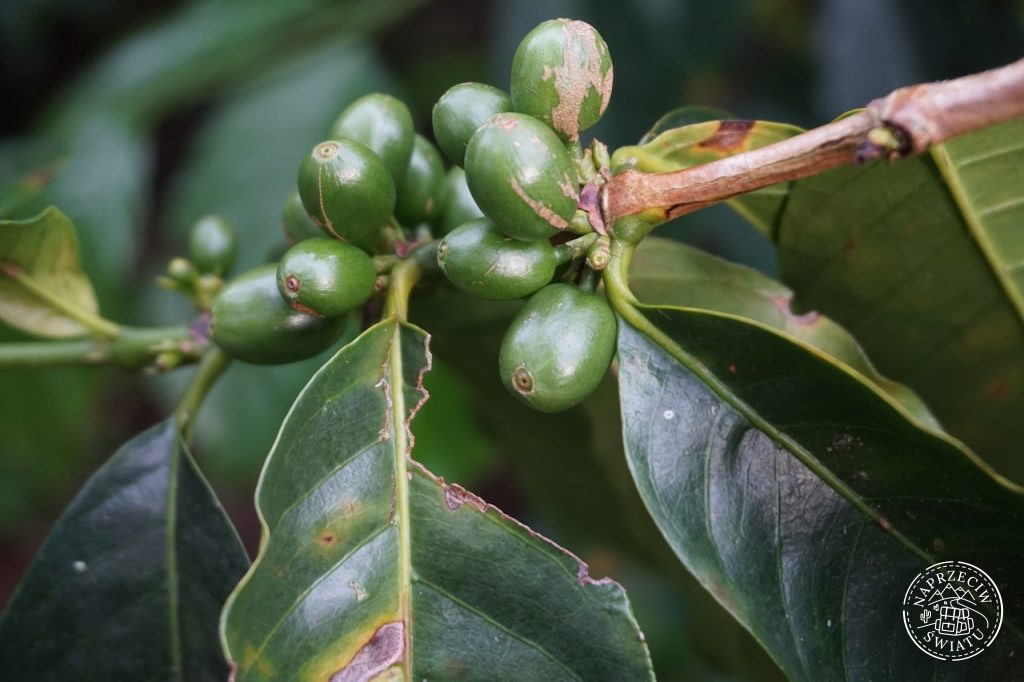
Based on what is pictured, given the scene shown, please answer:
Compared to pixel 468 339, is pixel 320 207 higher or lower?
higher

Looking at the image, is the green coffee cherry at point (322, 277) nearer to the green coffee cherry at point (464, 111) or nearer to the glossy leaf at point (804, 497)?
the green coffee cherry at point (464, 111)

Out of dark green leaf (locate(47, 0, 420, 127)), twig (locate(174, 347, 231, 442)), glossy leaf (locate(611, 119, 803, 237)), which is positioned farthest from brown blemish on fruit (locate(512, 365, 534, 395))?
dark green leaf (locate(47, 0, 420, 127))

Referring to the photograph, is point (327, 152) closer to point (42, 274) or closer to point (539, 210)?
point (539, 210)

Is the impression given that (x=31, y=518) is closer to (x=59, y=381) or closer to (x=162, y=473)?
(x=59, y=381)

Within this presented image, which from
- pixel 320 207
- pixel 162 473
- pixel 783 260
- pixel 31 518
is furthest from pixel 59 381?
pixel 783 260

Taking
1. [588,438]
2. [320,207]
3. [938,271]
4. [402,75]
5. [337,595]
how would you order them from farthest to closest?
1. [402,75]
2. [588,438]
3. [938,271]
4. [320,207]
5. [337,595]

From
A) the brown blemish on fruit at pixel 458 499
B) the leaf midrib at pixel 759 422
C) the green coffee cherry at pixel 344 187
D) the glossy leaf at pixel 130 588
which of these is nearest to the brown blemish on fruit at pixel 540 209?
the leaf midrib at pixel 759 422
